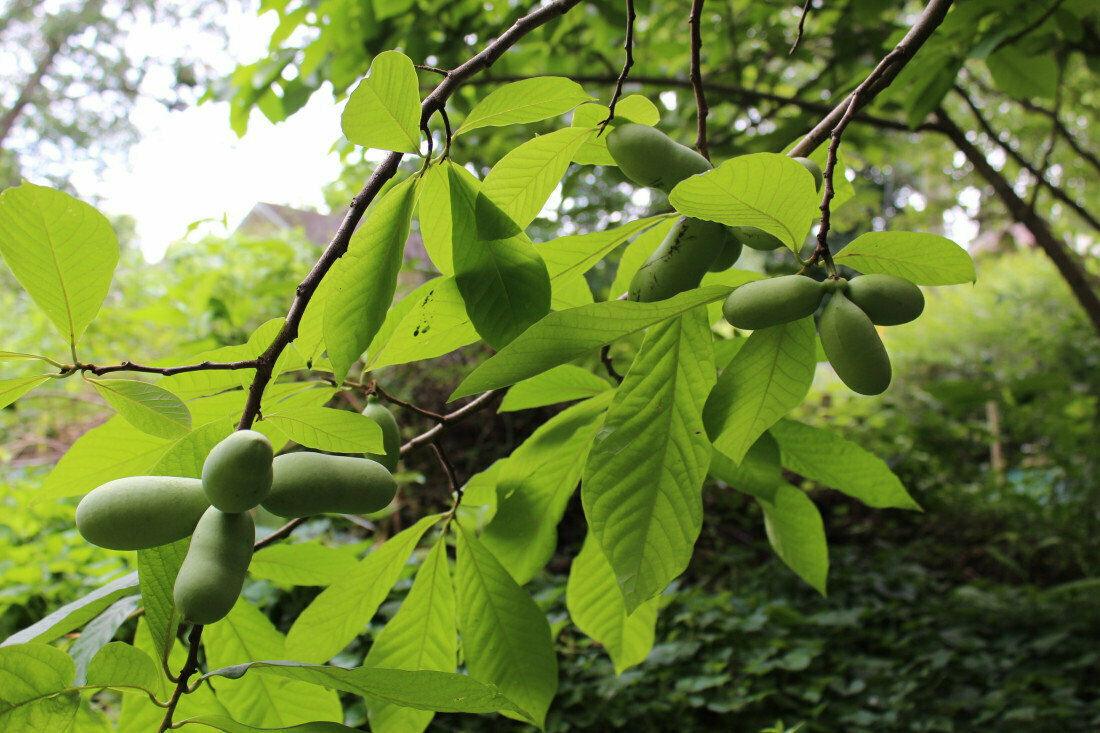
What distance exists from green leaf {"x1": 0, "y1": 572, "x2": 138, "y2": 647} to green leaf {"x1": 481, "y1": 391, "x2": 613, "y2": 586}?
→ 0.87 ft

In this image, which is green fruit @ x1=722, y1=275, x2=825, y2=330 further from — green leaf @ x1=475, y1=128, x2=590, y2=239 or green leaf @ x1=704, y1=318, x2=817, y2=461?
green leaf @ x1=475, y1=128, x2=590, y2=239

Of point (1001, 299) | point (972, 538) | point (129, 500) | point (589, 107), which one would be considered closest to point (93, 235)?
point (129, 500)

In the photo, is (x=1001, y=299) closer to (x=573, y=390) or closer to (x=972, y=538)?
(x=972, y=538)

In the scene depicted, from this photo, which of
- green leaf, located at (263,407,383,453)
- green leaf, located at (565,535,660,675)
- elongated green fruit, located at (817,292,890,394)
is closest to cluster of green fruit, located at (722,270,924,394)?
elongated green fruit, located at (817,292,890,394)

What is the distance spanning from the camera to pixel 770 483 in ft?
1.89

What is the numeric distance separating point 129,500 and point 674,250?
1.00 ft

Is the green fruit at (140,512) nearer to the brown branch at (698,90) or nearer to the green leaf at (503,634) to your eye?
the green leaf at (503,634)

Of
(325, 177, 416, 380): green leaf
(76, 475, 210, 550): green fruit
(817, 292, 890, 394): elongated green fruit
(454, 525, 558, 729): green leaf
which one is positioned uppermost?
(325, 177, 416, 380): green leaf

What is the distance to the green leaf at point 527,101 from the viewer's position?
17.7 inches

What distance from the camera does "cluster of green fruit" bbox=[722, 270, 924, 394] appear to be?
38 cm

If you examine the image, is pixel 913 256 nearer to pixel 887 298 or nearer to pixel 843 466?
pixel 887 298

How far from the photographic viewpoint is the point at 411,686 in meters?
0.38

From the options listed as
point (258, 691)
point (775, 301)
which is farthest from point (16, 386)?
point (775, 301)

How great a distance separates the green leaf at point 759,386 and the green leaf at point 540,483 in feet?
0.56
